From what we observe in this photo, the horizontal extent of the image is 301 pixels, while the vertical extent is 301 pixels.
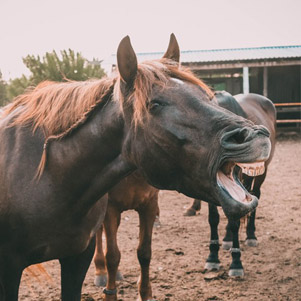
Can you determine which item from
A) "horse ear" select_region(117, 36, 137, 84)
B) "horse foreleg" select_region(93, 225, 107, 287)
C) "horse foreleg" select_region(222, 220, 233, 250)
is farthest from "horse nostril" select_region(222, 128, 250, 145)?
"horse foreleg" select_region(222, 220, 233, 250)

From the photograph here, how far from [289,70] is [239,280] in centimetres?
1908

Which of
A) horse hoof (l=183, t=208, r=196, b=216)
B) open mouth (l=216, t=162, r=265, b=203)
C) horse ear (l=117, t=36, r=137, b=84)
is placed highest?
horse ear (l=117, t=36, r=137, b=84)

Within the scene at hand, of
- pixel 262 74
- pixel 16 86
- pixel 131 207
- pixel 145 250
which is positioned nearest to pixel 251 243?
pixel 145 250

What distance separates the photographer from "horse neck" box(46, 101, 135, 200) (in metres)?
1.92

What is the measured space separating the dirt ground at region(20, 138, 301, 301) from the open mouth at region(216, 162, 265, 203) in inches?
79.9

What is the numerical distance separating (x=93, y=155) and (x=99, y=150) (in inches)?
1.7

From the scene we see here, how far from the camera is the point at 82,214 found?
2.08 meters

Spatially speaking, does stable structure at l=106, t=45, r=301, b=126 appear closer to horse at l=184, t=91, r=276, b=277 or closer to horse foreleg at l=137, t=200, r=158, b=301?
horse at l=184, t=91, r=276, b=277

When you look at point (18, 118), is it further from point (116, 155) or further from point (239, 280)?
point (239, 280)

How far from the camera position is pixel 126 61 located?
5.80 feet

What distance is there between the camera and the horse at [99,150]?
1.67m

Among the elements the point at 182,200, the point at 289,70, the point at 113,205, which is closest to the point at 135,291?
the point at 113,205

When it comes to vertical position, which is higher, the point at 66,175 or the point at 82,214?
the point at 66,175

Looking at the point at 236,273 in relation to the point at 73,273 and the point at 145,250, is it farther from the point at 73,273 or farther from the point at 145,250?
the point at 73,273
